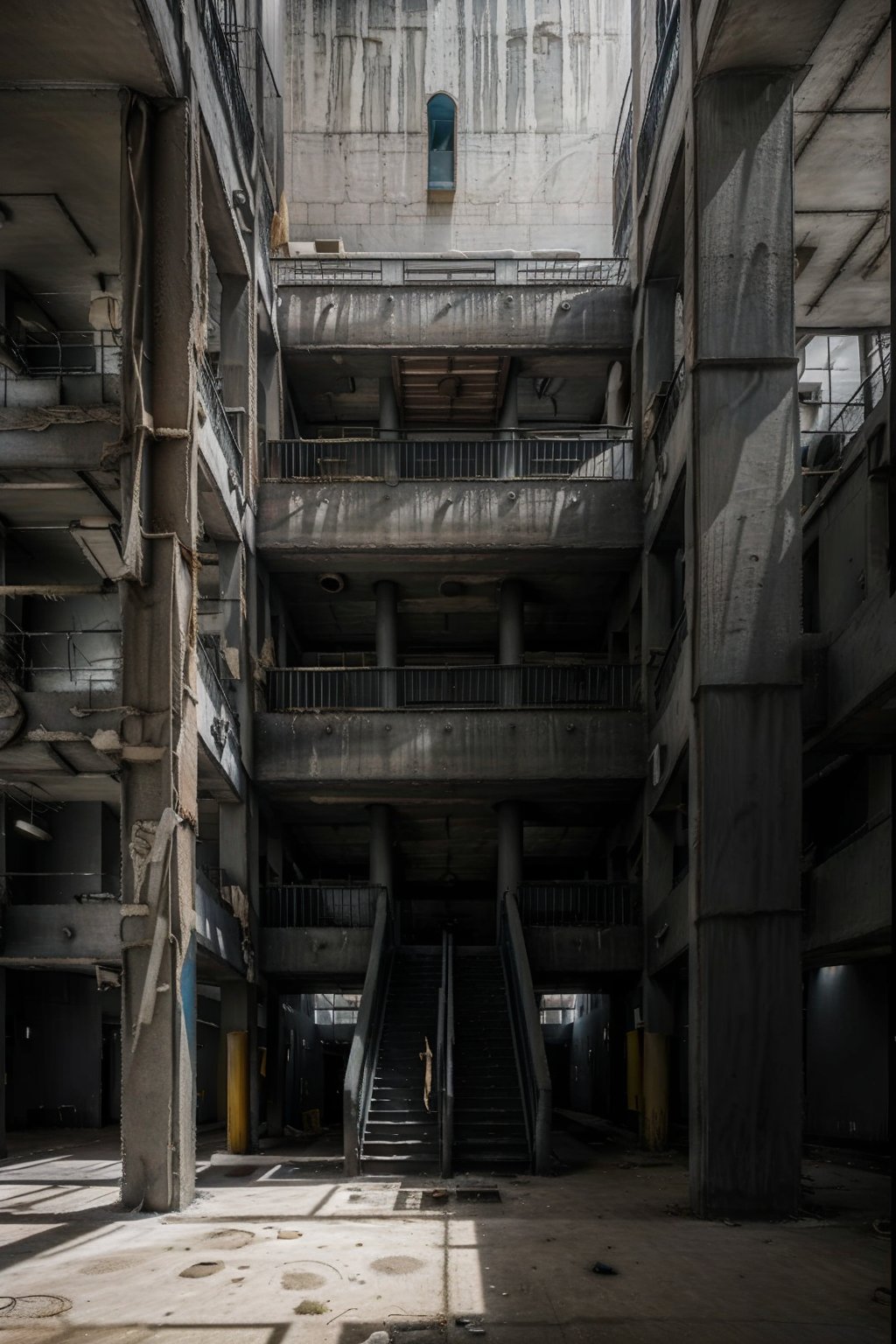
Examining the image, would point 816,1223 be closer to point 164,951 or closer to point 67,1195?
point 164,951

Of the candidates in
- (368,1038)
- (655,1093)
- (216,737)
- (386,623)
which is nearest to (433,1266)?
(368,1038)

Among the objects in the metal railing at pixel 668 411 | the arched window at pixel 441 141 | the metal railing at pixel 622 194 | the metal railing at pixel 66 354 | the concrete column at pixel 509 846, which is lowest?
the concrete column at pixel 509 846

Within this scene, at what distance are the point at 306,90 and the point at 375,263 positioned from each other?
428 cm

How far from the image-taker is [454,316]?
80.8 ft

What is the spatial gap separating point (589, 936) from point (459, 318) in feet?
37.4

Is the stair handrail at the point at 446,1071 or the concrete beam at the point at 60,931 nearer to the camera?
the stair handrail at the point at 446,1071

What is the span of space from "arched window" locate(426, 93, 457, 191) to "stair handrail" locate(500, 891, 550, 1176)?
16084 mm

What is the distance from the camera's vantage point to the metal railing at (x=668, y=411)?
19.8 metres

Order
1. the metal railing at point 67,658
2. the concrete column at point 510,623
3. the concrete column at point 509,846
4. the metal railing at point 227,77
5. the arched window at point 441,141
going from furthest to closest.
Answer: the arched window at point 441,141 → the concrete column at point 510,623 → the concrete column at point 509,846 → the metal railing at point 67,658 → the metal railing at point 227,77

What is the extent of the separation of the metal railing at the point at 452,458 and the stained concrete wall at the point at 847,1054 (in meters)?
9.57

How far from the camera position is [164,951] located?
45.2 feet

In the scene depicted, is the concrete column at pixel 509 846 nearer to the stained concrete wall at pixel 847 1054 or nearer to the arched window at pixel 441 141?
the stained concrete wall at pixel 847 1054

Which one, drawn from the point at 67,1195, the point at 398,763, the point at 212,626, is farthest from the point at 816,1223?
the point at 212,626

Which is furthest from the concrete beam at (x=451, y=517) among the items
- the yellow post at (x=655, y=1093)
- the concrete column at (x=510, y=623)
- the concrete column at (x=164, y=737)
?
the yellow post at (x=655, y=1093)
